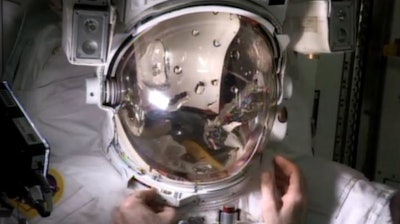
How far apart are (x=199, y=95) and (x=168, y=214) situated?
10.5 inches

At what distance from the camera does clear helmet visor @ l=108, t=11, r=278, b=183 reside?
4.55 ft

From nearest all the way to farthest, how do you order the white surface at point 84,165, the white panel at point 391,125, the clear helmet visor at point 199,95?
1. the clear helmet visor at point 199,95
2. the white surface at point 84,165
3. the white panel at point 391,125

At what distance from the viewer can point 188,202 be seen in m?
1.47

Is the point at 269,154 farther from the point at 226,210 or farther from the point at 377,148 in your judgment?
the point at 377,148

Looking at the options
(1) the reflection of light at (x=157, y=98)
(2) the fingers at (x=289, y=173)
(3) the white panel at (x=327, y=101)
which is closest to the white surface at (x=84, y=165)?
(2) the fingers at (x=289, y=173)

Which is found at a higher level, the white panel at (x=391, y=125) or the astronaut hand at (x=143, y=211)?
the white panel at (x=391, y=125)

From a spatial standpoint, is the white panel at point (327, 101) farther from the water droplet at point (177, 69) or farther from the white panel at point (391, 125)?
the water droplet at point (177, 69)

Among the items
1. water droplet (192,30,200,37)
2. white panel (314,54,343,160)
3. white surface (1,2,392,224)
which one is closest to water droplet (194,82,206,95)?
water droplet (192,30,200,37)

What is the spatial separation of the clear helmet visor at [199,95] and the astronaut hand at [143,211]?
0.07 meters

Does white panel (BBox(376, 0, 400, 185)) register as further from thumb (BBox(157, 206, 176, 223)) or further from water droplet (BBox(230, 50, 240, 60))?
thumb (BBox(157, 206, 176, 223))

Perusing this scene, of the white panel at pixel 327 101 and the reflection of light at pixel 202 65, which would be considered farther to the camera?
the white panel at pixel 327 101

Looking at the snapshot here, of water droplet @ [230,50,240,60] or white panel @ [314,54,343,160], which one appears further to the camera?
white panel @ [314,54,343,160]

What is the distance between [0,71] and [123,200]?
414 mm

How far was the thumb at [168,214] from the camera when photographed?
4.66 feet
